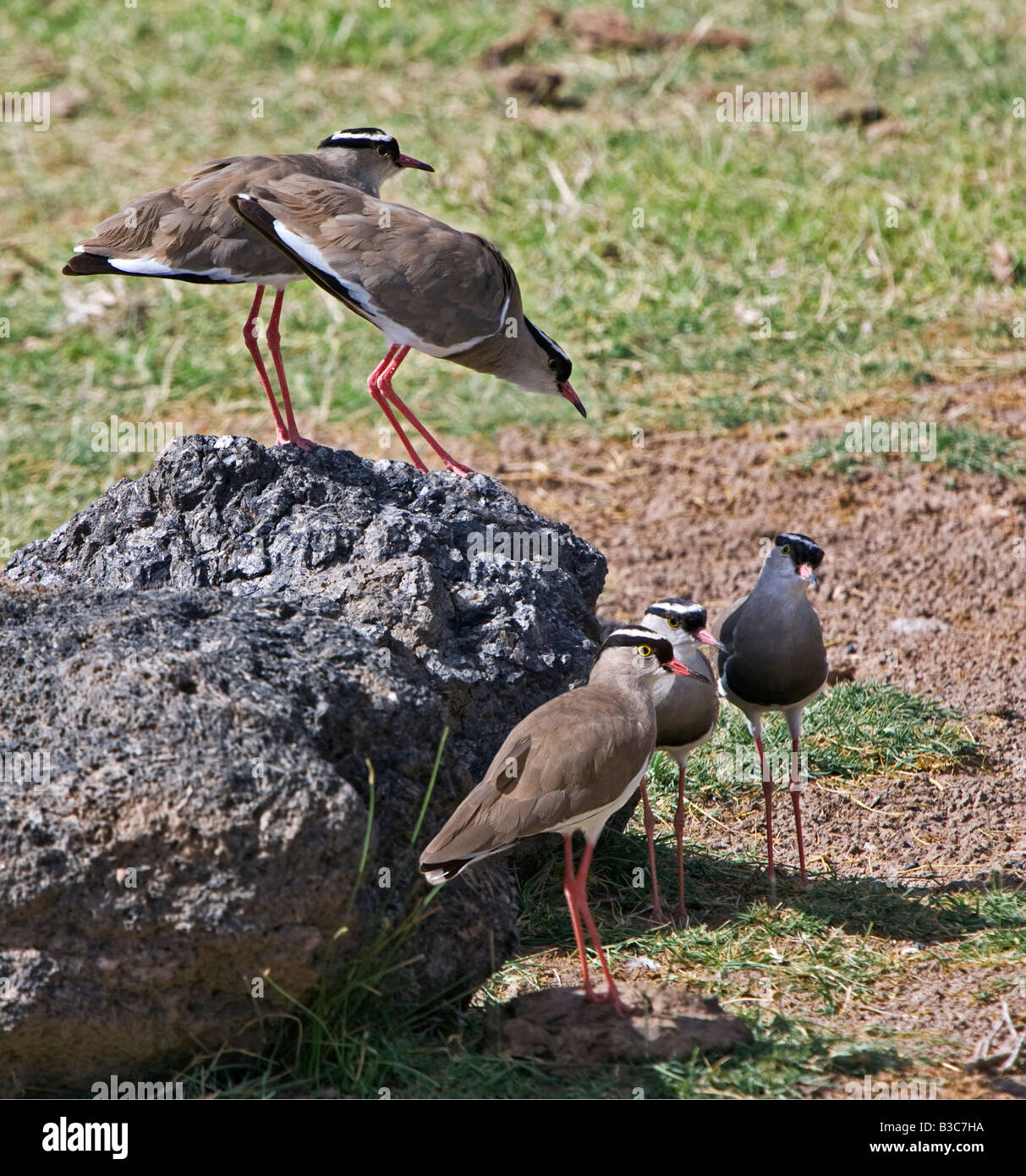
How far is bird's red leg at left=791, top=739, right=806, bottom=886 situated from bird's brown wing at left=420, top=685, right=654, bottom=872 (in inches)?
40.0

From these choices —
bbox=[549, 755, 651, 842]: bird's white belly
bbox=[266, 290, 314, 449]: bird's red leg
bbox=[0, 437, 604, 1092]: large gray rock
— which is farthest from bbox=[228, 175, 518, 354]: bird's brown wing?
bbox=[549, 755, 651, 842]: bird's white belly

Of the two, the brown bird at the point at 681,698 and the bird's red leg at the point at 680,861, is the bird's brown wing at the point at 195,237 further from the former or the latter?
the bird's red leg at the point at 680,861

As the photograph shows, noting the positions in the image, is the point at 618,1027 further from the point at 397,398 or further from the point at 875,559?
the point at 875,559

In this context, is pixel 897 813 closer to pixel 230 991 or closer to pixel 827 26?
pixel 230 991

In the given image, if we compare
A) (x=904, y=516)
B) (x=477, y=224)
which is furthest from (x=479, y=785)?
(x=477, y=224)

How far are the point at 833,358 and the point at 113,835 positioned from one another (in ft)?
20.6

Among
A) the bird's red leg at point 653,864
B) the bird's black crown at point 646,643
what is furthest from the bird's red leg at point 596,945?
the bird's black crown at point 646,643

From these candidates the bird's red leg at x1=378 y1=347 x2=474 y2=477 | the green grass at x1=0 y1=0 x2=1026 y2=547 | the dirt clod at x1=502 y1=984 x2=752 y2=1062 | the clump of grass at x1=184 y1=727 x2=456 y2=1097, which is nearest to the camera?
the clump of grass at x1=184 y1=727 x2=456 y2=1097

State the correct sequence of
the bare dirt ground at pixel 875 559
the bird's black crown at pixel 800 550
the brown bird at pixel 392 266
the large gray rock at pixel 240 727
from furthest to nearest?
the bare dirt ground at pixel 875 559 → the brown bird at pixel 392 266 → the bird's black crown at pixel 800 550 → the large gray rock at pixel 240 727

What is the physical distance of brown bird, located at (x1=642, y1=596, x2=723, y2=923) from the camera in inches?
180

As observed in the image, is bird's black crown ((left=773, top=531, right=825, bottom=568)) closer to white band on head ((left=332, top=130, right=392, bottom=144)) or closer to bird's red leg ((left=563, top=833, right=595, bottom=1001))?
bird's red leg ((left=563, top=833, right=595, bottom=1001))

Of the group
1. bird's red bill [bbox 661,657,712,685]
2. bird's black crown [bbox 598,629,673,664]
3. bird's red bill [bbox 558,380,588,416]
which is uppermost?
bird's red bill [bbox 558,380,588,416]

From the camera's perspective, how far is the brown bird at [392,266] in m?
5.32

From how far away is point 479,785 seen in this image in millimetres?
3926
